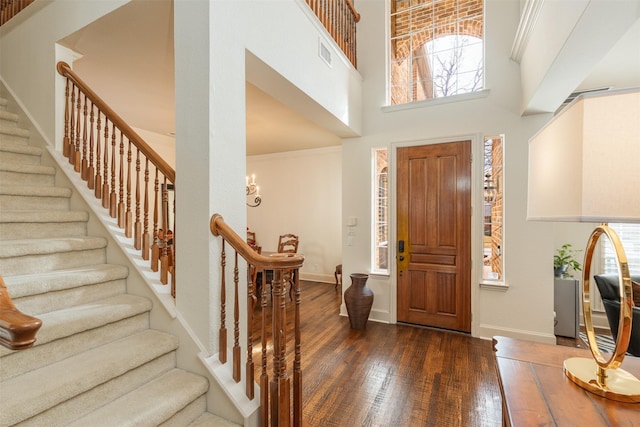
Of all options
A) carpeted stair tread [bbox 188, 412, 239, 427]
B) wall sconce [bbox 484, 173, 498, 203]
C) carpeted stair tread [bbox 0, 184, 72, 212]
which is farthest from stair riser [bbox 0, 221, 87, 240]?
wall sconce [bbox 484, 173, 498, 203]

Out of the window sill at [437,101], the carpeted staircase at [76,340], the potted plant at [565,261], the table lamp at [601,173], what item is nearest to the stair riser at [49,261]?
the carpeted staircase at [76,340]

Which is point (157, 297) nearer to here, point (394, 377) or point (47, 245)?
point (47, 245)

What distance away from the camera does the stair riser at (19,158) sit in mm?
2436

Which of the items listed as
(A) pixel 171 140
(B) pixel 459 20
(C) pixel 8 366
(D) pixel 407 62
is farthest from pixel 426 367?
(A) pixel 171 140

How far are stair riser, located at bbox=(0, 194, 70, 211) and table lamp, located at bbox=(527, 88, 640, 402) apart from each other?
313 centimetres

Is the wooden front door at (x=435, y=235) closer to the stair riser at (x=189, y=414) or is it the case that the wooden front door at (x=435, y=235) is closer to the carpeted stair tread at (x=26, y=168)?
the stair riser at (x=189, y=414)

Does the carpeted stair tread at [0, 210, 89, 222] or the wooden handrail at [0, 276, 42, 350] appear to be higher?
the carpeted stair tread at [0, 210, 89, 222]

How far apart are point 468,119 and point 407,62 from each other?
121 centimetres

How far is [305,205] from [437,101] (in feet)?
11.4

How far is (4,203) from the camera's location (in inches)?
84.0

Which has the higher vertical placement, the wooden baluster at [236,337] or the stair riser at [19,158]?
the stair riser at [19,158]

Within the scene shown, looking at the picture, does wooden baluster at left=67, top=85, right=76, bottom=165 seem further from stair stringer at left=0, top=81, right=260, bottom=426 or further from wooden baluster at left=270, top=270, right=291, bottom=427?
wooden baluster at left=270, top=270, right=291, bottom=427

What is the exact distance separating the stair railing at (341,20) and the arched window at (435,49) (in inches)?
20.2

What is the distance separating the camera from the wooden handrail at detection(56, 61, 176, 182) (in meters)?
1.93
